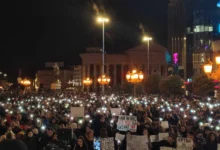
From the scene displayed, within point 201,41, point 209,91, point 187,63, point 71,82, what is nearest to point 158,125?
point 209,91

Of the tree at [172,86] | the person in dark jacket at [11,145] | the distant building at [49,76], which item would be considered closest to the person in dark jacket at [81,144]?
the person in dark jacket at [11,145]

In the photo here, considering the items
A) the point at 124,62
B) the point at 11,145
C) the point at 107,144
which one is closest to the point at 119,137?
the point at 107,144

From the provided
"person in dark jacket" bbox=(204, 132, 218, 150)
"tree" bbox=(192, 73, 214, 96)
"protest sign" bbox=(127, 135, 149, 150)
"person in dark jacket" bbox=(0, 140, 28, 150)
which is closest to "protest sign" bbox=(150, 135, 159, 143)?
"protest sign" bbox=(127, 135, 149, 150)

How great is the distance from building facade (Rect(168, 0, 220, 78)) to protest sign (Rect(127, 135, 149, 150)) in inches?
2806

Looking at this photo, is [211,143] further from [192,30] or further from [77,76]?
[77,76]

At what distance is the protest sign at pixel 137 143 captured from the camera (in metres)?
10.4

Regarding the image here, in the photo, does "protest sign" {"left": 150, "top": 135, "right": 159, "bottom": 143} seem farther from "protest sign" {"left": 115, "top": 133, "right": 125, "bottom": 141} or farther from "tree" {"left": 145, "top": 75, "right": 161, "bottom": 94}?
"tree" {"left": 145, "top": 75, "right": 161, "bottom": 94}

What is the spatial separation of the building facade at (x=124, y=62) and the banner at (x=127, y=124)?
4327 inches

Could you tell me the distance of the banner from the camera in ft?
42.4

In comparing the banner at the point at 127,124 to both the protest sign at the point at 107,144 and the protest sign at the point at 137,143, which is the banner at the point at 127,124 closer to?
the protest sign at the point at 137,143

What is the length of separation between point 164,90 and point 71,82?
89.4m

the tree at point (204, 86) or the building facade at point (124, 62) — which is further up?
the building facade at point (124, 62)

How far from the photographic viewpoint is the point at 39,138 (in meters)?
11.3

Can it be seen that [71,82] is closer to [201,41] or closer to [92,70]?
[92,70]
